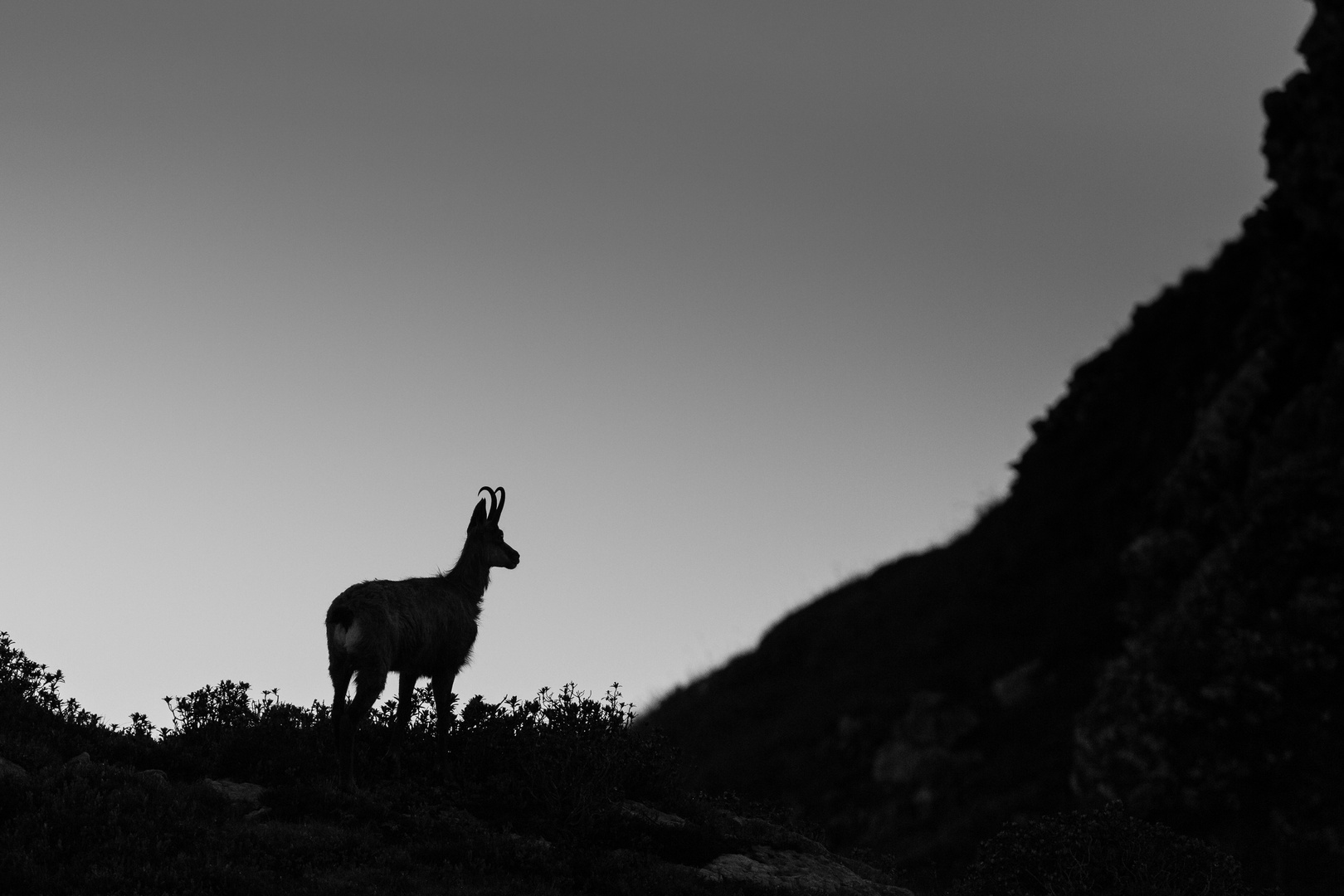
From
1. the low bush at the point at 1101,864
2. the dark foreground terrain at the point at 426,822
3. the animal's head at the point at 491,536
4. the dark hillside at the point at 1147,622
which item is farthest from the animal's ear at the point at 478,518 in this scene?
the dark hillside at the point at 1147,622

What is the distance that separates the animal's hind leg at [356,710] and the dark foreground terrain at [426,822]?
237 mm

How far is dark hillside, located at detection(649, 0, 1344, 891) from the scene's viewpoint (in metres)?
30.2

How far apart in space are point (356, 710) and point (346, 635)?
30.9 inches

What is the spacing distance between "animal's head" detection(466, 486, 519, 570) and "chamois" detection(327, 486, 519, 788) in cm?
1

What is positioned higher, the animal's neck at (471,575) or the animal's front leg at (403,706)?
the animal's neck at (471,575)

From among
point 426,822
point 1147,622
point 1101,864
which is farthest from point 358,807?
point 1147,622

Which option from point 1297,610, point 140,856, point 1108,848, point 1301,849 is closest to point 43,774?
point 140,856

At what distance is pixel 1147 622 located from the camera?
3628 cm

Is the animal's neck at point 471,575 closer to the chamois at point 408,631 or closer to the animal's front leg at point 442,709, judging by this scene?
the chamois at point 408,631

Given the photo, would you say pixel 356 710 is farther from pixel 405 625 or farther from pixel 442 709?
pixel 442 709

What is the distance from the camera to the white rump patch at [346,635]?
1345cm

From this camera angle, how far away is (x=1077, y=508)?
45.5m

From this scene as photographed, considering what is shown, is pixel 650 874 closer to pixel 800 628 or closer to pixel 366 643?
pixel 366 643

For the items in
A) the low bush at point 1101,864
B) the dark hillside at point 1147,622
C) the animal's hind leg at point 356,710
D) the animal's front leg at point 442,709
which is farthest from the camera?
the dark hillside at point 1147,622
